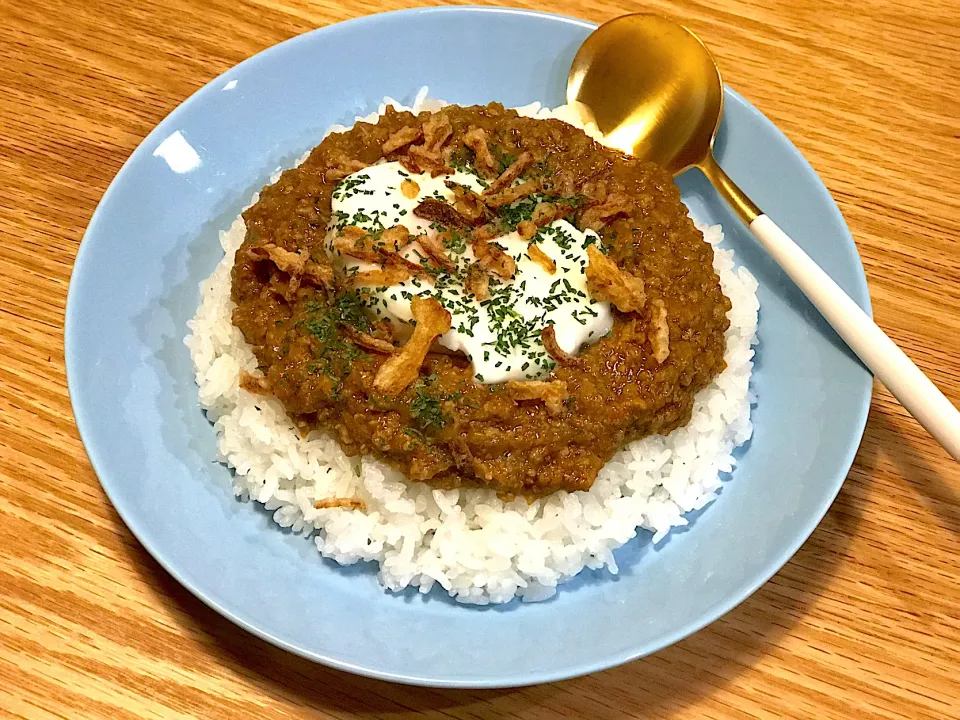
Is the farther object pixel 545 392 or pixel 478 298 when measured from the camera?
pixel 478 298

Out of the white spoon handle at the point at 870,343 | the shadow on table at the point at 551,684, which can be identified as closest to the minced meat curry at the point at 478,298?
the white spoon handle at the point at 870,343

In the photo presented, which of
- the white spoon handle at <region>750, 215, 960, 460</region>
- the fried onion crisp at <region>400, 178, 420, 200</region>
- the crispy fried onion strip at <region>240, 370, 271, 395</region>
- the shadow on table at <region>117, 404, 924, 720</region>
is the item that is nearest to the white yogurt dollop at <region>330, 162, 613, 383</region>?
the fried onion crisp at <region>400, 178, 420, 200</region>

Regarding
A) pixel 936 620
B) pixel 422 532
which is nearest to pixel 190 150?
pixel 422 532

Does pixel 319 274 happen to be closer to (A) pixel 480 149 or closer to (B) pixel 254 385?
(B) pixel 254 385

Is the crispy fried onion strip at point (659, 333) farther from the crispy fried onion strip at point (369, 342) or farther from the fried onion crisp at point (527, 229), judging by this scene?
the crispy fried onion strip at point (369, 342)

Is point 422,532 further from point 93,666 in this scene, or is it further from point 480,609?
point 93,666

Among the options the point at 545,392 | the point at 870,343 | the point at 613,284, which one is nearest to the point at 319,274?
the point at 545,392
